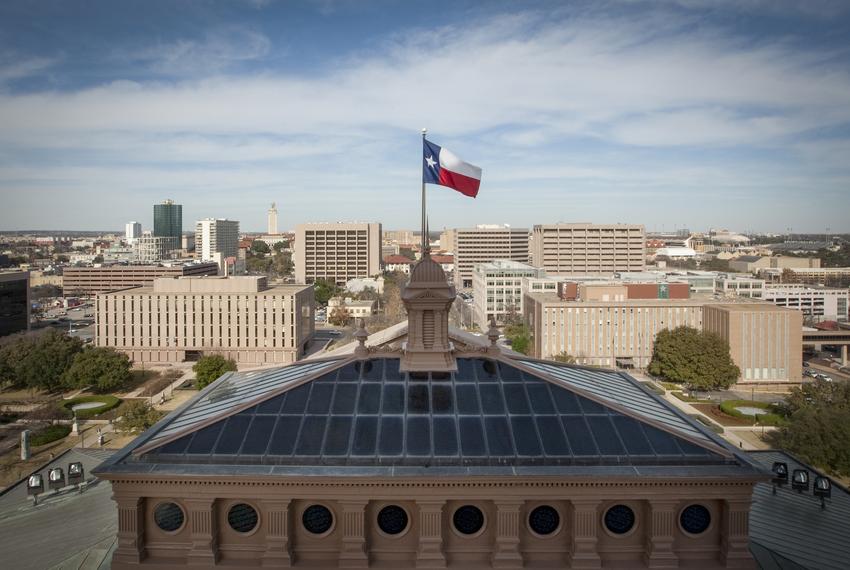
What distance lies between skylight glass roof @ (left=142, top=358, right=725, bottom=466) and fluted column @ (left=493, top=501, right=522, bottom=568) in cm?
140

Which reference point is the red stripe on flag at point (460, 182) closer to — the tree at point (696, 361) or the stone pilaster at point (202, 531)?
the stone pilaster at point (202, 531)

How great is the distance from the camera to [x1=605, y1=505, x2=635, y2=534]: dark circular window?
20031 mm

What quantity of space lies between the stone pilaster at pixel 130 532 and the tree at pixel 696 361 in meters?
80.5

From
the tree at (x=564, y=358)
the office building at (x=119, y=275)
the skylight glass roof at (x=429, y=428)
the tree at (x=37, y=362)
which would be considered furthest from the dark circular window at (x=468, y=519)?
the office building at (x=119, y=275)

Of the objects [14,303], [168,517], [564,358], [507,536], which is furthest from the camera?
[14,303]

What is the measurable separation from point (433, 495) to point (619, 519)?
624cm

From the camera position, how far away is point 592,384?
25234 mm

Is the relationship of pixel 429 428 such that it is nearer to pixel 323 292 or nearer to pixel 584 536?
pixel 584 536

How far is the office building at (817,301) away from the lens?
140 meters

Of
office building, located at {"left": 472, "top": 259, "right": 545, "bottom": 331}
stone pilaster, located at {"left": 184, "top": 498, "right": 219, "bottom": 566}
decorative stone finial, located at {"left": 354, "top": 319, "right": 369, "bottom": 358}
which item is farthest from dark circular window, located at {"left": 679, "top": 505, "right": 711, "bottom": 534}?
office building, located at {"left": 472, "top": 259, "right": 545, "bottom": 331}

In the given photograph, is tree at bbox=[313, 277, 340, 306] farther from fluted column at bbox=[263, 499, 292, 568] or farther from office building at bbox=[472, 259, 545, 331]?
fluted column at bbox=[263, 499, 292, 568]

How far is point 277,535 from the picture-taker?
19.7 meters

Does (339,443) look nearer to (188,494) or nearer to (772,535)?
(188,494)

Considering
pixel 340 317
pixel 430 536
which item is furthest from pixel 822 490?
pixel 340 317
